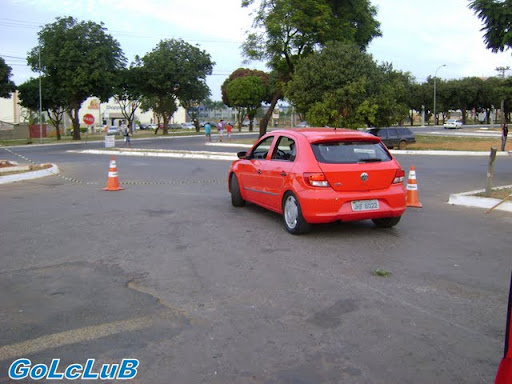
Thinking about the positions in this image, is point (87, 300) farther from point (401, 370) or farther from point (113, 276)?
point (401, 370)

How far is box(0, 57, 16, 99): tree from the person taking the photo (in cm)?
4547

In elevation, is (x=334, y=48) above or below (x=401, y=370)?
above

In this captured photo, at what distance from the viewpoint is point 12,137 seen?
6431cm

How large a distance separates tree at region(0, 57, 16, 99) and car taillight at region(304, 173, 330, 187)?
45.6 meters

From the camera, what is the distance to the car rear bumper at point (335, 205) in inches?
279

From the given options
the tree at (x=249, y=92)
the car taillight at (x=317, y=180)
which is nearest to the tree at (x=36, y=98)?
the tree at (x=249, y=92)

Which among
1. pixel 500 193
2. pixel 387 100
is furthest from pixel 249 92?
pixel 500 193

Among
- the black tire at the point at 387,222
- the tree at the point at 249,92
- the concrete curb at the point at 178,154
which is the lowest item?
the black tire at the point at 387,222

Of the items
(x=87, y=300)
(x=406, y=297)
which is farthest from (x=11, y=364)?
(x=406, y=297)

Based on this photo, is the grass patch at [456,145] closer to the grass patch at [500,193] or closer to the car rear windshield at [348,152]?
the grass patch at [500,193]

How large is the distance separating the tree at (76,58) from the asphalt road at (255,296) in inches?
1572

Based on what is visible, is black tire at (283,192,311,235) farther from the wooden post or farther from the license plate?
the wooden post

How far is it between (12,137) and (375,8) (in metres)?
46.6

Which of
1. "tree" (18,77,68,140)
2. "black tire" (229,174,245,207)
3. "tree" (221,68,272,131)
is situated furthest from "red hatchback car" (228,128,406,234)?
"tree" (221,68,272,131)
